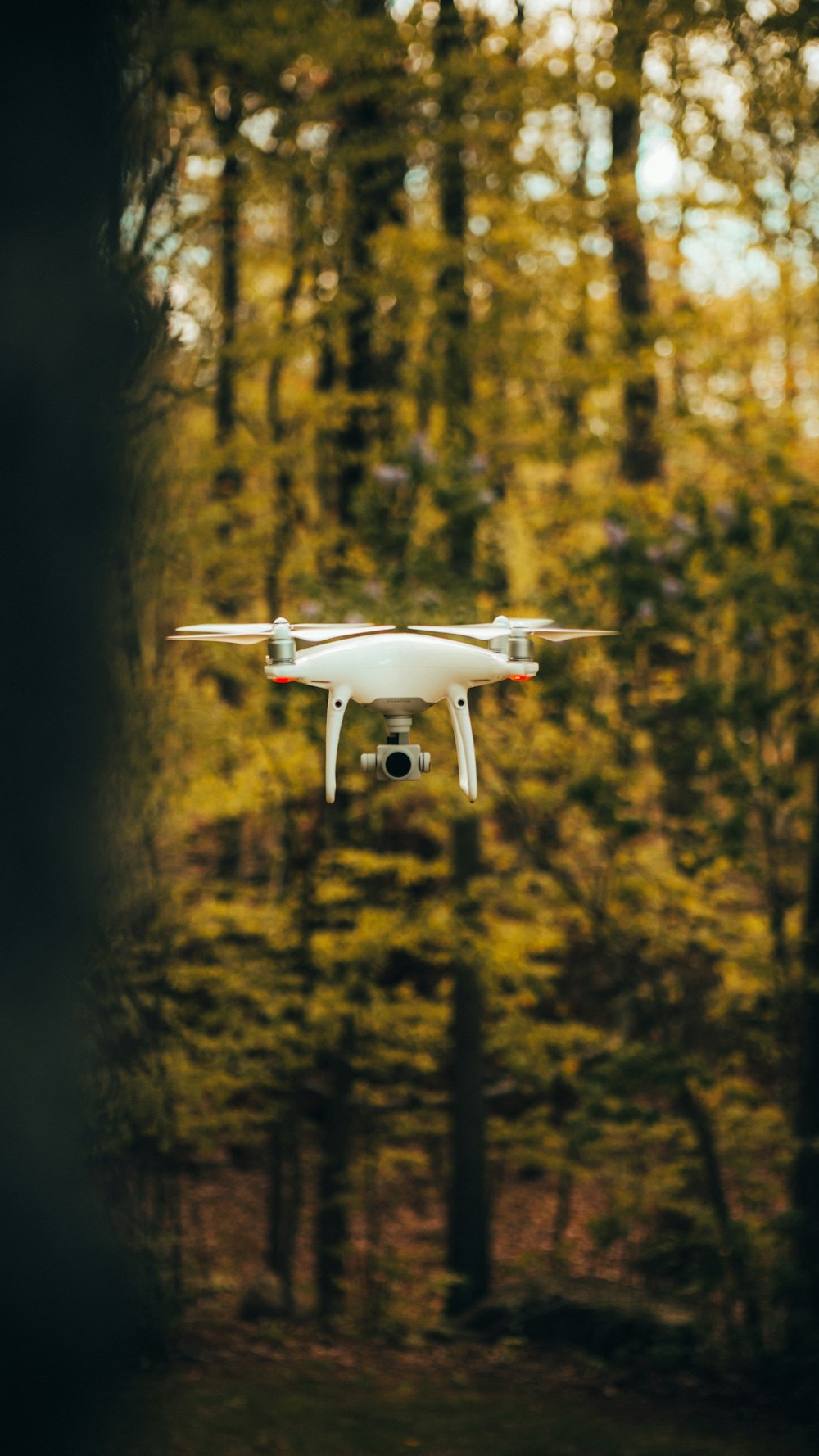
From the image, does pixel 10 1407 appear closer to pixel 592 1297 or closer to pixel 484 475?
pixel 484 475

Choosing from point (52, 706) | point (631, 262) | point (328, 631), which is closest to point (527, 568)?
point (631, 262)

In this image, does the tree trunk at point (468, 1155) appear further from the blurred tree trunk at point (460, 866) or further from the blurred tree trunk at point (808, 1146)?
the blurred tree trunk at point (808, 1146)

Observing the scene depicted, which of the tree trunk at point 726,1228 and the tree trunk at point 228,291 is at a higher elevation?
the tree trunk at point 228,291

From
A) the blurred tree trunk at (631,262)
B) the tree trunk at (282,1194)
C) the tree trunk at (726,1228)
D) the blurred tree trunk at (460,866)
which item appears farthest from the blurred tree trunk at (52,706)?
the tree trunk at (282,1194)

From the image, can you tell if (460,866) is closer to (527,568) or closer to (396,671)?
(527,568)

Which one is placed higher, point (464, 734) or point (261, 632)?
point (261, 632)

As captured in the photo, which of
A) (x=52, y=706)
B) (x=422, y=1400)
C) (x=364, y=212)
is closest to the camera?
(x=52, y=706)

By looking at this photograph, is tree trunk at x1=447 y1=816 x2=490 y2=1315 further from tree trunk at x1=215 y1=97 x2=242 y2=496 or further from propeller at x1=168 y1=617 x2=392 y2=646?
propeller at x1=168 y1=617 x2=392 y2=646
